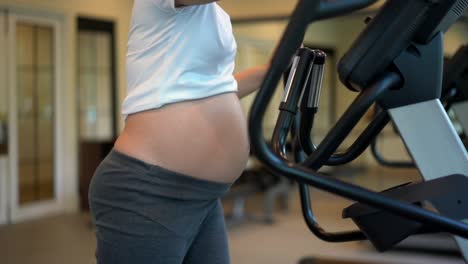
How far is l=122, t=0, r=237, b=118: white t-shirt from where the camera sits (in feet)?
3.35

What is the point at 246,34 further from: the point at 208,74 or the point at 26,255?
the point at 208,74

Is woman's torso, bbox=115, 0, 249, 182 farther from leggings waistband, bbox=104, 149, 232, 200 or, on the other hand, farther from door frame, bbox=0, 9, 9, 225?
door frame, bbox=0, 9, 9, 225

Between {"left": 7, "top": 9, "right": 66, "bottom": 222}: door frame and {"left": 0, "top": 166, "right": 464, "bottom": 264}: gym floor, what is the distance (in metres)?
0.19

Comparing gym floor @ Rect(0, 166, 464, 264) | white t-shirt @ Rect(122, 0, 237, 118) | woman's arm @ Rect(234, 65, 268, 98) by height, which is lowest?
gym floor @ Rect(0, 166, 464, 264)

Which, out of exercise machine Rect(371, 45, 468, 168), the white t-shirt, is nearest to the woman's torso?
the white t-shirt

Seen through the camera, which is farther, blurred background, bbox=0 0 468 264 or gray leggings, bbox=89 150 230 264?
blurred background, bbox=0 0 468 264

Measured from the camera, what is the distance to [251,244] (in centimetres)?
409

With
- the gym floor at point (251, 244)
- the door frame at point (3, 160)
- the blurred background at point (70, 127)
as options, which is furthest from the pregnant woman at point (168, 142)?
the door frame at point (3, 160)

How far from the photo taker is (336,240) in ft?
3.44

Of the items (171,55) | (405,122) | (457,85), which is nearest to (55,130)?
(457,85)

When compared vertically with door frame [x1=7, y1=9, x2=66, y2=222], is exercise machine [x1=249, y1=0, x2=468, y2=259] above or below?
above

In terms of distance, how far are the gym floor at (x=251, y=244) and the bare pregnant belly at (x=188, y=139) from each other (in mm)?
2424

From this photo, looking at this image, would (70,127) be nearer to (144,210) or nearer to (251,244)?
(251,244)

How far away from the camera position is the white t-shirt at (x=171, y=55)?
102cm
